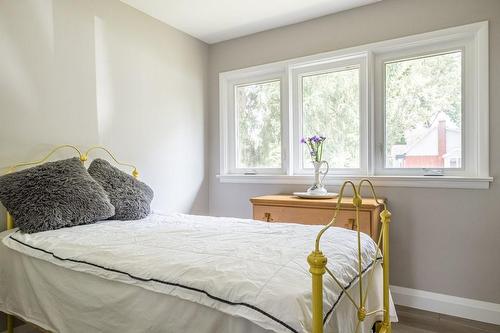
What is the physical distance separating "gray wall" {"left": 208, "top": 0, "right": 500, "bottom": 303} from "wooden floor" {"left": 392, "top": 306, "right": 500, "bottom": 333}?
0.60ft

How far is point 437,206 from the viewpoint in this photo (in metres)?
2.44

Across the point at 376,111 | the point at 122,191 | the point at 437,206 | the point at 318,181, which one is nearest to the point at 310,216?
the point at 318,181

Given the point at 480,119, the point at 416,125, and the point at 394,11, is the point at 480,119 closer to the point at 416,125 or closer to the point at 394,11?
the point at 416,125

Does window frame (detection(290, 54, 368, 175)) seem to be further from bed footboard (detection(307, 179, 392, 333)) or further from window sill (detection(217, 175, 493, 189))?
bed footboard (detection(307, 179, 392, 333))

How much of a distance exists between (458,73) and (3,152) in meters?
3.12

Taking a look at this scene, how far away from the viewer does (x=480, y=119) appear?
2.30 metres

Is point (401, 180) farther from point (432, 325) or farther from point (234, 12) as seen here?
point (234, 12)

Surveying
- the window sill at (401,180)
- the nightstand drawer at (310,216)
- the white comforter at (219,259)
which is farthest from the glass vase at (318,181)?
the white comforter at (219,259)

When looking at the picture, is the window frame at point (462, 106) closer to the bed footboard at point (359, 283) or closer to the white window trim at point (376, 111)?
the white window trim at point (376, 111)

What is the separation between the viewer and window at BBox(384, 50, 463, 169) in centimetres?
248

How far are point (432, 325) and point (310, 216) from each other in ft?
3.52

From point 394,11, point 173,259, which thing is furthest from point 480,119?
point 173,259

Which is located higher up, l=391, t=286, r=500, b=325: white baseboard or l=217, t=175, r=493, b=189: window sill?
l=217, t=175, r=493, b=189: window sill

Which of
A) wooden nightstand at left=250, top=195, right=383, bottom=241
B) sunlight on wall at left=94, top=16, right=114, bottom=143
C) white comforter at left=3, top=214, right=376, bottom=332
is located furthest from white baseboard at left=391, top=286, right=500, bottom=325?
sunlight on wall at left=94, top=16, right=114, bottom=143
